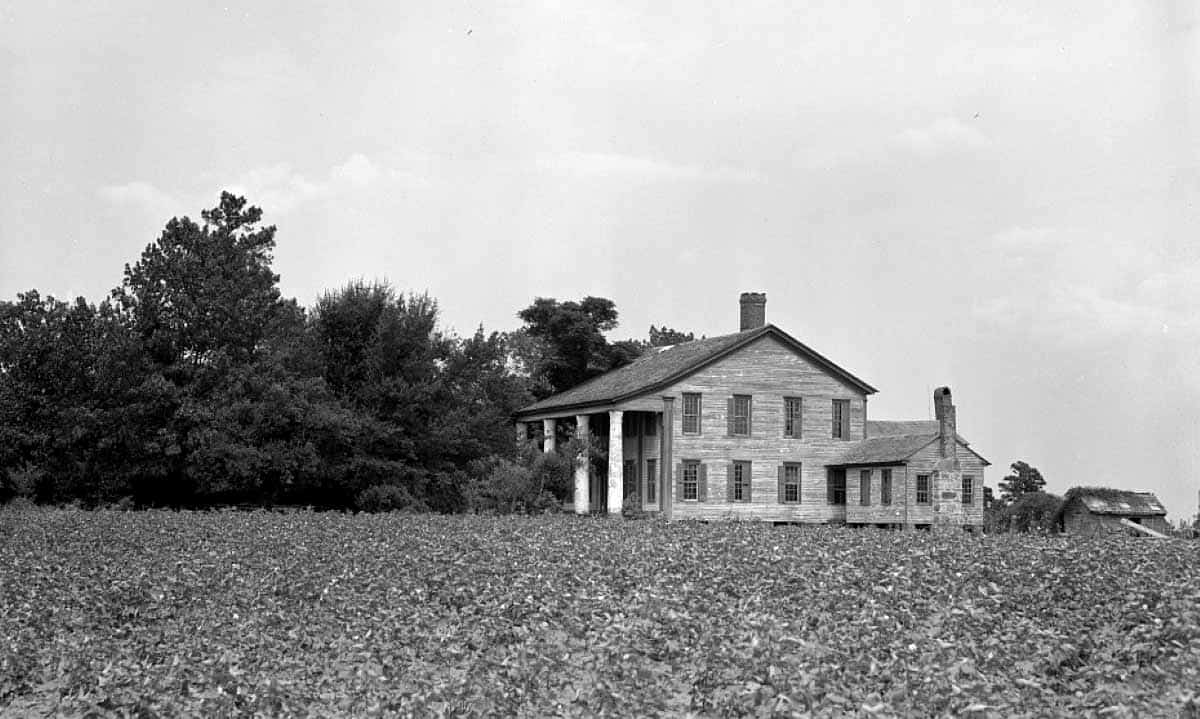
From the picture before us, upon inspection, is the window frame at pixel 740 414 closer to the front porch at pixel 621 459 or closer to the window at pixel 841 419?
the front porch at pixel 621 459

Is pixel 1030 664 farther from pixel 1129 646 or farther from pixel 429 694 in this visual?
pixel 429 694

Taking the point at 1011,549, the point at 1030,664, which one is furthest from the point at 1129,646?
the point at 1011,549

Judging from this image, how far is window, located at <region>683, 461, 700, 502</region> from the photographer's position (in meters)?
42.3

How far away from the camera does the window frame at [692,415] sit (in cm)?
4272

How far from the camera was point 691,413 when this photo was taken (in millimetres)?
42875

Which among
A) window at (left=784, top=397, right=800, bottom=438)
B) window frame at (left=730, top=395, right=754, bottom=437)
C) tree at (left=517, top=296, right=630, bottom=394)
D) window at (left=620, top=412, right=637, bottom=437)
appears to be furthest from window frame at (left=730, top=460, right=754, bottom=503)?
tree at (left=517, top=296, right=630, bottom=394)

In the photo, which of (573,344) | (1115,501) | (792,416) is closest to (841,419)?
(792,416)

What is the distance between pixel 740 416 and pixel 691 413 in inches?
67.8

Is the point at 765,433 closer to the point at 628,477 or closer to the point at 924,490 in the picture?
the point at 628,477

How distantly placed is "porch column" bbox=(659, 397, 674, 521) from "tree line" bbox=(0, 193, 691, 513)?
3.22 meters

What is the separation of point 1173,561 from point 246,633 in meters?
10.4

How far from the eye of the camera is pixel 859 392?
45406mm

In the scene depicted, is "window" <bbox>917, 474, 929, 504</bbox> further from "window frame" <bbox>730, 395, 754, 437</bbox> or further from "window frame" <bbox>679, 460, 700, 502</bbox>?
"window frame" <bbox>679, 460, 700, 502</bbox>

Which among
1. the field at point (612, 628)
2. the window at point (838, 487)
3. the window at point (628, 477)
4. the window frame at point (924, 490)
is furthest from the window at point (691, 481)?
the field at point (612, 628)
